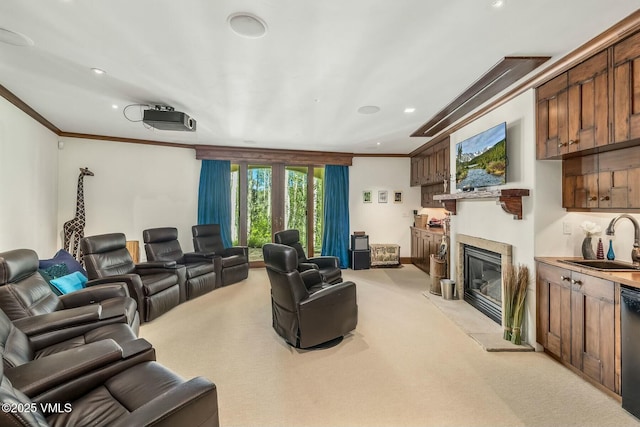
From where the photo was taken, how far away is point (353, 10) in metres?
1.79

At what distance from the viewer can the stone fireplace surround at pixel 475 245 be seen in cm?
313

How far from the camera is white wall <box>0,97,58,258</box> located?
329cm

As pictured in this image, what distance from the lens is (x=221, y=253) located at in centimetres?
536

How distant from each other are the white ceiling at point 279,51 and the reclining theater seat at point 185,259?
1.98 meters

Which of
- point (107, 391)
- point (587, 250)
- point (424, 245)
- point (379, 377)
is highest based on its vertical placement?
point (587, 250)

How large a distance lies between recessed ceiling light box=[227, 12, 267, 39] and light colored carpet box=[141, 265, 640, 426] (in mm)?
2652

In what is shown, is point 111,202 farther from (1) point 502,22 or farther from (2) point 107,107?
(1) point 502,22

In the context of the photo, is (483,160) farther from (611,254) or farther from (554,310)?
(554,310)

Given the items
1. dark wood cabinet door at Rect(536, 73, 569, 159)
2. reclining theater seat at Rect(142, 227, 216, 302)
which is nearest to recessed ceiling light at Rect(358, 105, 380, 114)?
dark wood cabinet door at Rect(536, 73, 569, 159)

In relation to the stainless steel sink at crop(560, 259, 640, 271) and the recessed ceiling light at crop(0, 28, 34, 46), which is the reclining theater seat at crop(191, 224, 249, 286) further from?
the stainless steel sink at crop(560, 259, 640, 271)

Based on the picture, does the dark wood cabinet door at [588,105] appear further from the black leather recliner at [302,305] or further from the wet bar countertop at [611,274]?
the black leather recliner at [302,305]

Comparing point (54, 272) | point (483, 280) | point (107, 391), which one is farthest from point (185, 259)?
point (483, 280)

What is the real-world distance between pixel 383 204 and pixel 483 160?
3406 mm

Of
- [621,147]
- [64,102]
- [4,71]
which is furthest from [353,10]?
[64,102]
